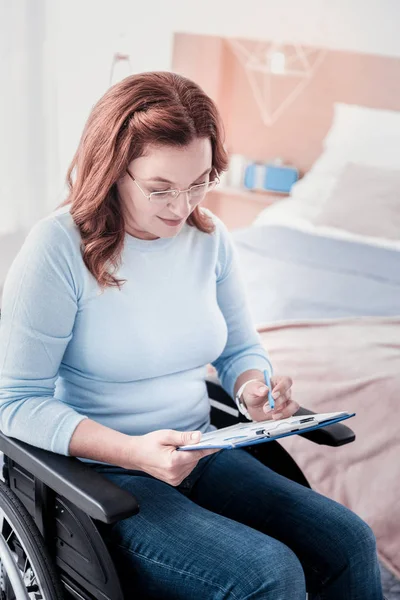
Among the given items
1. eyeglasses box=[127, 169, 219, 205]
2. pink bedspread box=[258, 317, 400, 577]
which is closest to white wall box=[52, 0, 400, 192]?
pink bedspread box=[258, 317, 400, 577]

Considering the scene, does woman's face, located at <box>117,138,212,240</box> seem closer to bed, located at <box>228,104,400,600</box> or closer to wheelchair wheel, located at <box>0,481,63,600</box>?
wheelchair wheel, located at <box>0,481,63,600</box>

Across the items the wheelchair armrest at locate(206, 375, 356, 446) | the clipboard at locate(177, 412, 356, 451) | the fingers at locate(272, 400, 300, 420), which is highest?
the clipboard at locate(177, 412, 356, 451)

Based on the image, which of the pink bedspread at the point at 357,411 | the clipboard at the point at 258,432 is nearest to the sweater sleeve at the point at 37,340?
the clipboard at the point at 258,432

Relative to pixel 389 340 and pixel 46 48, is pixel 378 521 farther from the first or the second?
pixel 46 48

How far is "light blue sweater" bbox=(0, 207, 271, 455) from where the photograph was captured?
1.19 m

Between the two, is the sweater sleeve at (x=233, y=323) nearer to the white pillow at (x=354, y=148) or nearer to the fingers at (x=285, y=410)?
the fingers at (x=285, y=410)

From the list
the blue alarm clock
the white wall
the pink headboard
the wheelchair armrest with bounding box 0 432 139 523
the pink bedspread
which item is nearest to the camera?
the wheelchair armrest with bounding box 0 432 139 523

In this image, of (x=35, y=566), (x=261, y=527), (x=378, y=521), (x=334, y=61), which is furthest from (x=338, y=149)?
(x=35, y=566)

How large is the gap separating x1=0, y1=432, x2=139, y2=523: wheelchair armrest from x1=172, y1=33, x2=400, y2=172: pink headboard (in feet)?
9.51

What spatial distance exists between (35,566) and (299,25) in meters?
3.19

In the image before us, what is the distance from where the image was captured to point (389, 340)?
199 centimetres

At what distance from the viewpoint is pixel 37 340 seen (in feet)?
3.91

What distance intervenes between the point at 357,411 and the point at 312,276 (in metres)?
0.68

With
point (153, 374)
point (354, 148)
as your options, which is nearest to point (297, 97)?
point (354, 148)
